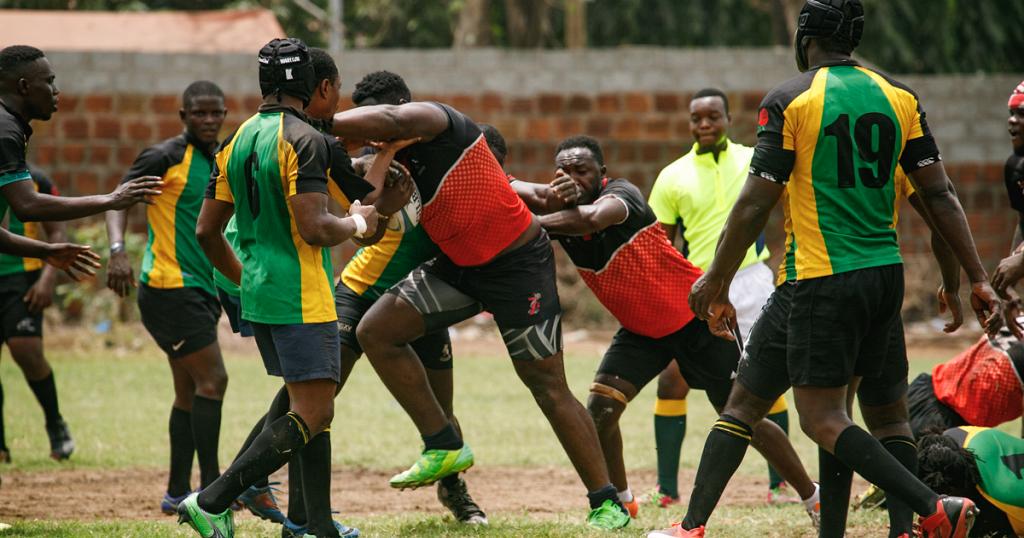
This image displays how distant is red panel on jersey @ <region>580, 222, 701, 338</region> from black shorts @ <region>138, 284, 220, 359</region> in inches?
92.8

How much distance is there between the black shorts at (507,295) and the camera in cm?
589

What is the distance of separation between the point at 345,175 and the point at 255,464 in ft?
4.40

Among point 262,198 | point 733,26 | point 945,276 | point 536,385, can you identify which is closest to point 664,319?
point 536,385

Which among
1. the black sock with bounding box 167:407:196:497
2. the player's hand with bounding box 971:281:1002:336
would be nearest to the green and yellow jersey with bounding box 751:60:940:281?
the player's hand with bounding box 971:281:1002:336

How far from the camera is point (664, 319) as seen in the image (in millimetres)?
6383

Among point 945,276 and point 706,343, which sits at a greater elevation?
point 945,276

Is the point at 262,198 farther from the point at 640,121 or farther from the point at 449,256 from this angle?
the point at 640,121

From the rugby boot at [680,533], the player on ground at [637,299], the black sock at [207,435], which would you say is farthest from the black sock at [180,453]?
the rugby boot at [680,533]

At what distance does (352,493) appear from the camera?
791 centimetres

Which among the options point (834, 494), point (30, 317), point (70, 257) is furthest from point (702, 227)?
point (30, 317)

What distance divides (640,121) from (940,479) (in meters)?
11.2

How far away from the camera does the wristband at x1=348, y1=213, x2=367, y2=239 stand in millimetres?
5145

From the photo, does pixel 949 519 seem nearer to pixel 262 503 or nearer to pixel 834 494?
pixel 834 494

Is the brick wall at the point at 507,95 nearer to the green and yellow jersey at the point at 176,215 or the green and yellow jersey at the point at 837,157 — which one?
the green and yellow jersey at the point at 176,215
